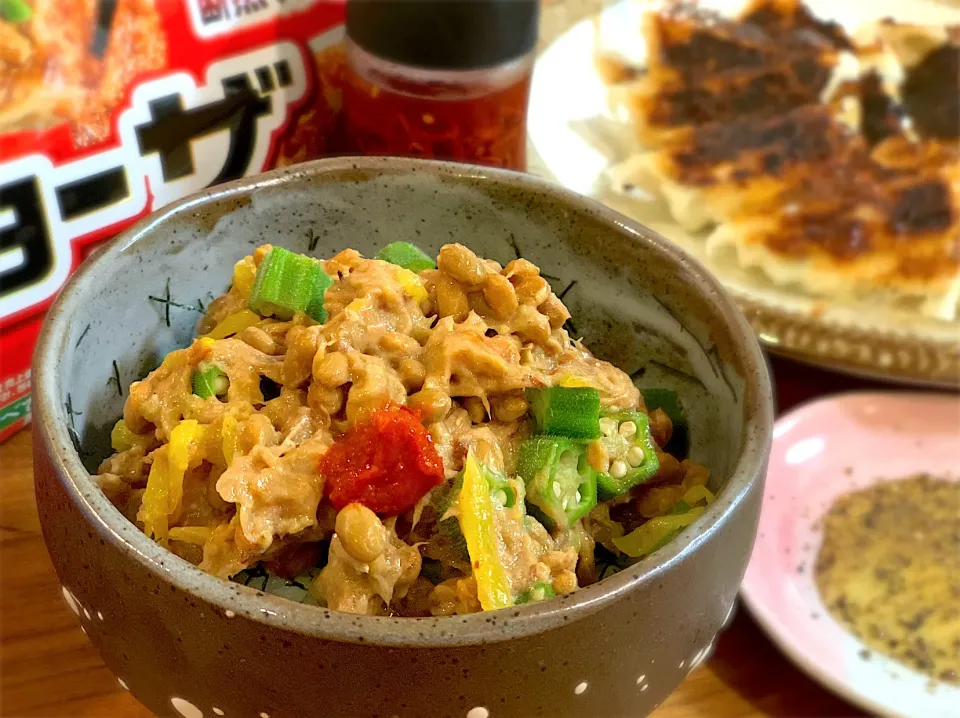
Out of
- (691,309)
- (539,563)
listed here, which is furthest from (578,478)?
(691,309)

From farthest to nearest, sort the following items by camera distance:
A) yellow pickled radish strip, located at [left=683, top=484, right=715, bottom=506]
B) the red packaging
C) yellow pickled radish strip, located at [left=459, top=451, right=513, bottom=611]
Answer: the red packaging
yellow pickled radish strip, located at [left=683, top=484, right=715, bottom=506]
yellow pickled radish strip, located at [left=459, top=451, right=513, bottom=611]

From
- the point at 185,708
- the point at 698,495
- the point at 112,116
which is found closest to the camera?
the point at 185,708

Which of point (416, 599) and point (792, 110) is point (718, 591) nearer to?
point (416, 599)

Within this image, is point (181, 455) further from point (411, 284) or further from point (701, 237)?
point (701, 237)

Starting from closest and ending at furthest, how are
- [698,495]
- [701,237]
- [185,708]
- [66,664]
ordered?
1. [185,708]
2. [698,495]
3. [66,664]
4. [701,237]

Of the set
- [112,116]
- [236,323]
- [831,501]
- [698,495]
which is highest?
[112,116]

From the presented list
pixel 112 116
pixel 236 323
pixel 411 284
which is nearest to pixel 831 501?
pixel 411 284

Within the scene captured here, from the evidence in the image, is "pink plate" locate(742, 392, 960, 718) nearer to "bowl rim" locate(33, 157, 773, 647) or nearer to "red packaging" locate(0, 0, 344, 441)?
"bowl rim" locate(33, 157, 773, 647)

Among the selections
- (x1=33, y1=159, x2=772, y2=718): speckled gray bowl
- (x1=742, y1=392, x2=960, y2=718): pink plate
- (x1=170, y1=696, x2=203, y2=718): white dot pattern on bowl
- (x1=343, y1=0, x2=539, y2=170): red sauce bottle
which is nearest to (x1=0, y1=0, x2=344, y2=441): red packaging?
(x1=343, y1=0, x2=539, y2=170): red sauce bottle
